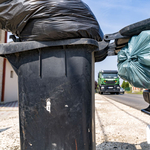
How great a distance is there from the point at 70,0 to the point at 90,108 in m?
1.19

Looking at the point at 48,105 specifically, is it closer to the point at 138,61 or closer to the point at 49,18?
the point at 49,18

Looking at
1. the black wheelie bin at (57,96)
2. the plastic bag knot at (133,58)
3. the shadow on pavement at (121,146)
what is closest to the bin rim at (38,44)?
the black wheelie bin at (57,96)

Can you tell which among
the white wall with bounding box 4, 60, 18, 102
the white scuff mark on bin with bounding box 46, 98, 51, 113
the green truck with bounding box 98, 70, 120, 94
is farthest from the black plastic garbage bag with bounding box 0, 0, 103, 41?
the green truck with bounding box 98, 70, 120, 94

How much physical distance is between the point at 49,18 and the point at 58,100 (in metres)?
0.87

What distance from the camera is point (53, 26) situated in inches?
62.6

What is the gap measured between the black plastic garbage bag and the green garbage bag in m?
0.49

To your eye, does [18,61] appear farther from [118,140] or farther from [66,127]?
[118,140]

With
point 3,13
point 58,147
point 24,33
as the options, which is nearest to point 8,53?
point 24,33

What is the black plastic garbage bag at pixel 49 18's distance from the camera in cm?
160

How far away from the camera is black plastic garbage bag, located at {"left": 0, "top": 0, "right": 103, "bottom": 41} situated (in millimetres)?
1597

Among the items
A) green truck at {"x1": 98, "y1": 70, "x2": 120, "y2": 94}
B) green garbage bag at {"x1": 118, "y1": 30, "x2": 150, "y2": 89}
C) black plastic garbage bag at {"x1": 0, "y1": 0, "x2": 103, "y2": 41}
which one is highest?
black plastic garbage bag at {"x1": 0, "y1": 0, "x2": 103, "y2": 41}

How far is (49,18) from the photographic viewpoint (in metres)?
1.60

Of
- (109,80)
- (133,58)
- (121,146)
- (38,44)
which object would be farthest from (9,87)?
(109,80)

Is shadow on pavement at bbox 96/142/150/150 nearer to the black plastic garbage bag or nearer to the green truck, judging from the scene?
the black plastic garbage bag
